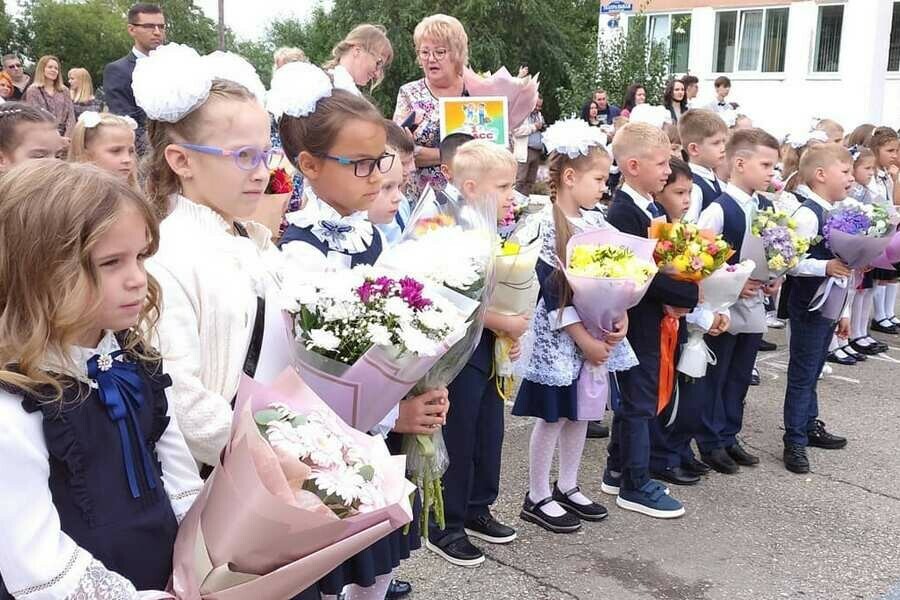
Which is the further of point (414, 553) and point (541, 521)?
point (541, 521)

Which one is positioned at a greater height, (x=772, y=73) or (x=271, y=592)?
(x=772, y=73)

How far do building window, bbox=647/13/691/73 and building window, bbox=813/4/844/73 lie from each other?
376cm

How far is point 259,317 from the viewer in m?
2.39

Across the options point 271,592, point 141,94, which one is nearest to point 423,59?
point 141,94

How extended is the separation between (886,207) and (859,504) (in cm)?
203

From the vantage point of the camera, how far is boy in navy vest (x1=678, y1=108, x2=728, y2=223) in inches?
204

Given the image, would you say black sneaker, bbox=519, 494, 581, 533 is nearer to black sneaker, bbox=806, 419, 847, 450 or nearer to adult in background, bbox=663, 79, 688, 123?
black sneaker, bbox=806, 419, 847, 450

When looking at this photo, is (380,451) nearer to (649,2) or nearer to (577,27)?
(649,2)

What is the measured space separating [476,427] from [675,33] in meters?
23.9

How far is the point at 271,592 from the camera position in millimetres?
1774

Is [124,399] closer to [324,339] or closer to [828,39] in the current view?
[324,339]

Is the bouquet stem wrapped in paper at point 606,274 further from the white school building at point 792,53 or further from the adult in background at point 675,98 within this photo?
the white school building at point 792,53

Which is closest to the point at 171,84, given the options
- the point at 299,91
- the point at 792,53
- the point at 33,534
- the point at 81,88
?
the point at 299,91

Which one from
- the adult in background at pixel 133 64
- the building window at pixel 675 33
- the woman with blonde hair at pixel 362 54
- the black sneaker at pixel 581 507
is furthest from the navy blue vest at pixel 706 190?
the building window at pixel 675 33
